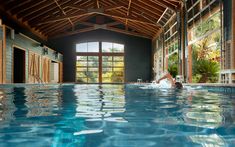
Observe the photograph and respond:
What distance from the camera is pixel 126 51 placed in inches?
746

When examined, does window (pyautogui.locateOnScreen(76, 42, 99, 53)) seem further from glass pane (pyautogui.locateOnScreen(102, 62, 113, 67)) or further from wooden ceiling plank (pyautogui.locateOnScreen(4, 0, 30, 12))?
wooden ceiling plank (pyautogui.locateOnScreen(4, 0, 30, 12))

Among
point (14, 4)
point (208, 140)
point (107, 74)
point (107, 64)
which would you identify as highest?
point (14, 4)

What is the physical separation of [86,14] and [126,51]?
15.1 ft

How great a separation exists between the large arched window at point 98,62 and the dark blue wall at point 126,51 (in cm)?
32

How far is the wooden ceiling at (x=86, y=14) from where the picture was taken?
38.5ft

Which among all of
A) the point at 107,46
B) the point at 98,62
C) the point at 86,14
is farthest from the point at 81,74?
the point at 86,14

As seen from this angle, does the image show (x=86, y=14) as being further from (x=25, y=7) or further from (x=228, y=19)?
(x=228, y=19)

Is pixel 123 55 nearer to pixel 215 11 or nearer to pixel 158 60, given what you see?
pixel 158 60

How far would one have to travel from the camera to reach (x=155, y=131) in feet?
5.08

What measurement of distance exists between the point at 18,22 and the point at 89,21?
647cm

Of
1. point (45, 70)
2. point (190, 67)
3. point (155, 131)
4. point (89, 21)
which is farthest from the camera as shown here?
point (89, 21)

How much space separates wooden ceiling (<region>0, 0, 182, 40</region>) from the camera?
462 inches

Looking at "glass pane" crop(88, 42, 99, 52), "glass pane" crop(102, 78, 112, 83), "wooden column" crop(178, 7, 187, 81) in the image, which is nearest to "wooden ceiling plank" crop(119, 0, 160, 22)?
"wooden column" crop(178, 7, 187, 81)

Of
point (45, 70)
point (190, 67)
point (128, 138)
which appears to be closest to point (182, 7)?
point (190, 67)
